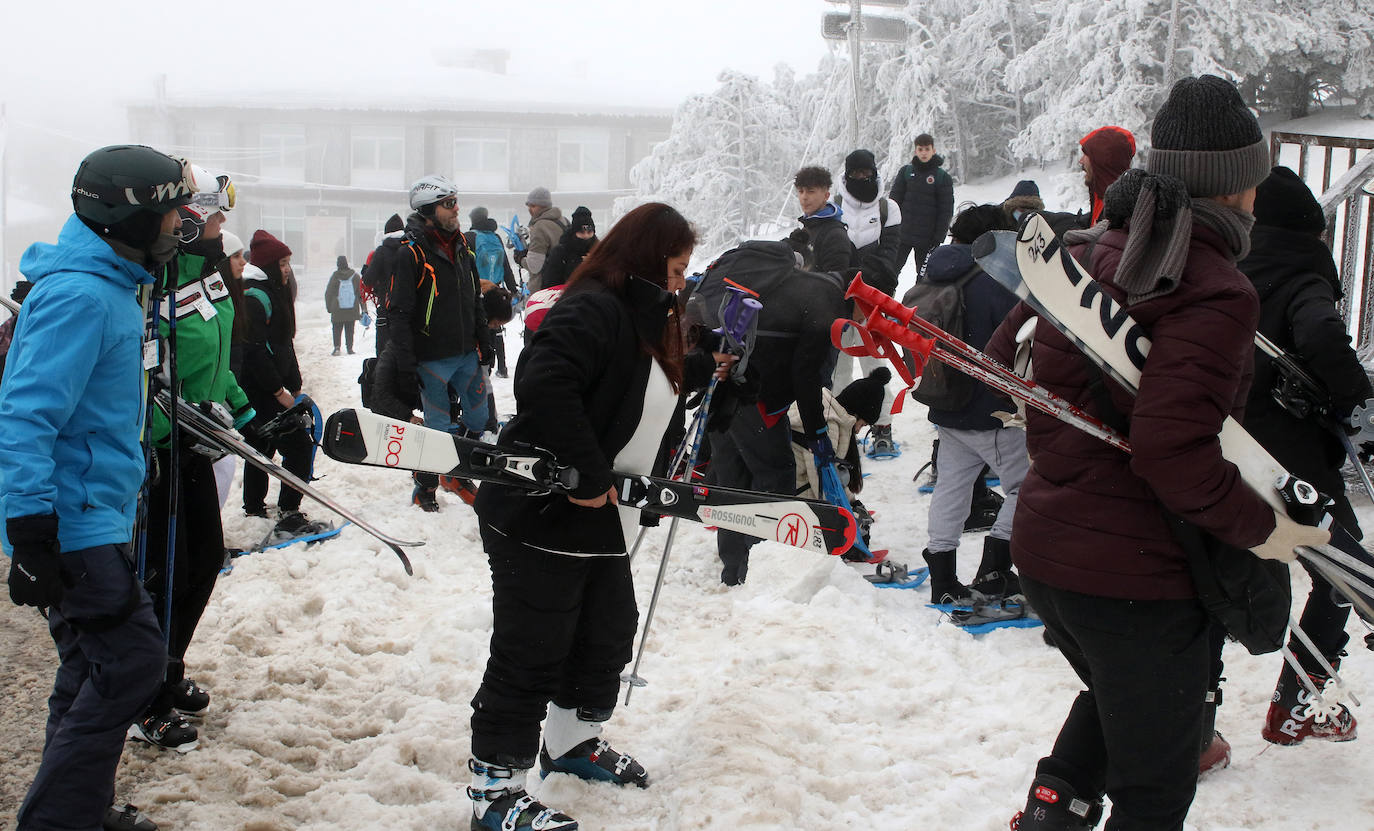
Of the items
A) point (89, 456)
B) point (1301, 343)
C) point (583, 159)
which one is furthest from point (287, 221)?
point (1301, 343)

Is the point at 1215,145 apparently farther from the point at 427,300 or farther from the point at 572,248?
the point at 572,248

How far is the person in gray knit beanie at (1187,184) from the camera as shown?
2104mm

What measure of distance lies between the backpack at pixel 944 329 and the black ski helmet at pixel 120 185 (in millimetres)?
3218

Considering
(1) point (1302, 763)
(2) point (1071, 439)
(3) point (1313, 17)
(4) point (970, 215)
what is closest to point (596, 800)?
(2) point (1071, 439)

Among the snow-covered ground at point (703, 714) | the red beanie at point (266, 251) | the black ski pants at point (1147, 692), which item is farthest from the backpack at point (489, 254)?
the black ski pants at point (1147, 692)

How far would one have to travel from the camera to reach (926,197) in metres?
10.5

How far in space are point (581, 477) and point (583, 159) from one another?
34456mm

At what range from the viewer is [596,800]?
10.9ft

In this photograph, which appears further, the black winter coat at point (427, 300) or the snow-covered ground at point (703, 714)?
the black winter coat at point (427, 300)

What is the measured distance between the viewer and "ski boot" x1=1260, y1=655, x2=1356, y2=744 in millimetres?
3482

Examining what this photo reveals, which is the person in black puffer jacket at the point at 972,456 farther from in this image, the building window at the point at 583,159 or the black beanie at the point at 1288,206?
the building window at the point at 583,159

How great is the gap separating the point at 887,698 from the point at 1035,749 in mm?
639

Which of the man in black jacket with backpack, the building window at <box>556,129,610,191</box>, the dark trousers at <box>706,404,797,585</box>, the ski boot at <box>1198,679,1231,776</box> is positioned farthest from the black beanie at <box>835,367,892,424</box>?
the building window at <box>556,129,610,191</box>

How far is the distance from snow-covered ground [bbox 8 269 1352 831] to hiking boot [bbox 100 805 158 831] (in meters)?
0.12
